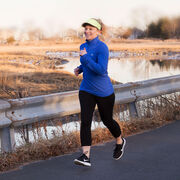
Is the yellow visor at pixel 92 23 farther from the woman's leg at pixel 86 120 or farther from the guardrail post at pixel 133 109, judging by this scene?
the guardrail post at pixel 133 109

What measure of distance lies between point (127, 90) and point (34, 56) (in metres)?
29.8

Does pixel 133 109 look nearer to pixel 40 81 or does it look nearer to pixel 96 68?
pixel 96 68

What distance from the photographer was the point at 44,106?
5.84 metres

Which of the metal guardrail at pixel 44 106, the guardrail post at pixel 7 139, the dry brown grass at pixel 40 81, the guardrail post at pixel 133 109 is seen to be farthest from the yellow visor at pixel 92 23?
the dry brown grass at pixel 40 81

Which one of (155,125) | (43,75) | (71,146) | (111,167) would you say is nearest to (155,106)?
(155,125)

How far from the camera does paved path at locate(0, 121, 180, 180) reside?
475cm

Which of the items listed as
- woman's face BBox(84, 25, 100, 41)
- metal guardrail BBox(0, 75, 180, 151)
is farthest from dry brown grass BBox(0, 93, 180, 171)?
woman's face BBox(84, 25, 100, 41)

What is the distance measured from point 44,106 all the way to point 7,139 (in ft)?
2.34

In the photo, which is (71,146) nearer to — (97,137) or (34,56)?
(97,137)

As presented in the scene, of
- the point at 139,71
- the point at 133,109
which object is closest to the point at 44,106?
the point at 133,109

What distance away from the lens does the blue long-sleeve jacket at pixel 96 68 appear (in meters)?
4.81

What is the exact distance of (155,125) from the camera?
725cm

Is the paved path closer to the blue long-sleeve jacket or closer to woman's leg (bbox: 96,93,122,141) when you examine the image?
woman's leg (bbox: 96,93,122,141)

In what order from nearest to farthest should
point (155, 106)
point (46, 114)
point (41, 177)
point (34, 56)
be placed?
1. point (41, 177)
2. point (46, 114)
3. point (155, 106)
4. point (34, 56)
